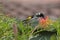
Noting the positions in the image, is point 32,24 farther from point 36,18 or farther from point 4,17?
point 4,17

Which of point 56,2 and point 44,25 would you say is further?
point 56,2

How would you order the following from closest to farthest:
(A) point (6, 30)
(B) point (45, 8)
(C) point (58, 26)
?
(A) point (6, 30), (C) point (58, 26), (B) point (45, 8)

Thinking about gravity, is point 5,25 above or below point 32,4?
below

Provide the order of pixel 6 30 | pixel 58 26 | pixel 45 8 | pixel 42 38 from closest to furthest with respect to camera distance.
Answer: pixel 42 38 < pixel 6 30 < pixel 58 26 < pixel 45 8

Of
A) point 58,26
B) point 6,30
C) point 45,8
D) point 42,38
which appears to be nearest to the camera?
point 42,38

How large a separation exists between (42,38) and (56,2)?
17.0 feet

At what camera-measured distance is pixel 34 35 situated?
3.04 metres

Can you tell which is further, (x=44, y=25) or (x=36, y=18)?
(x=36, y=18)

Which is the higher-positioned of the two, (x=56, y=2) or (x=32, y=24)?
(x=56, y=2)

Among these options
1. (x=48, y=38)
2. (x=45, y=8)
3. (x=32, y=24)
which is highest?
(x=45, y=8)

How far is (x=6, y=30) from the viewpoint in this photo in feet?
11.4

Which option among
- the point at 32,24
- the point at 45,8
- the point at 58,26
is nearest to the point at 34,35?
the point at 32,24

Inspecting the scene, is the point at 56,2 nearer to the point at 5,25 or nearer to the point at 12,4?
the point at 12,4

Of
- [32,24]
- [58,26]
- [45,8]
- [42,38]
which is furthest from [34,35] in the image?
[45,8]
